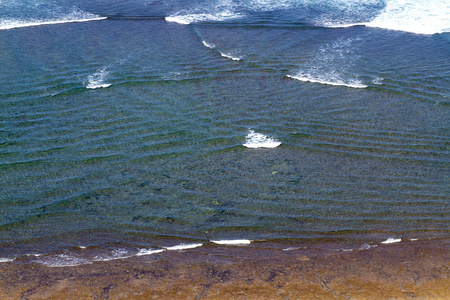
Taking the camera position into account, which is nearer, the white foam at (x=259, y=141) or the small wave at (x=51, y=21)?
the white foam at (x=259, y=141)

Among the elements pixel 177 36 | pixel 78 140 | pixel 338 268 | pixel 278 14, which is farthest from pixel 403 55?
pixel 78 140

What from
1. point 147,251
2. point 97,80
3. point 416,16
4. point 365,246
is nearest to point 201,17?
point 97,80

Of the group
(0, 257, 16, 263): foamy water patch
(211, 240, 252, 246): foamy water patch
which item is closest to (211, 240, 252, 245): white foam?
(211, 240, 252, 246): foamy water patch

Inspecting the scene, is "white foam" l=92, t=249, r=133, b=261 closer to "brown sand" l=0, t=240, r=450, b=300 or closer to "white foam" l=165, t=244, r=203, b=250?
"brown sand" l=0, t=240, r=450, b=300

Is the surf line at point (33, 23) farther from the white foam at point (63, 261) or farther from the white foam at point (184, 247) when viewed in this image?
the white foam at point (184, 247)

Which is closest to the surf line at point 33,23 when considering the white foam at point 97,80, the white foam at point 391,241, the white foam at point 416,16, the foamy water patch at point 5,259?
the white foam at point 97,80

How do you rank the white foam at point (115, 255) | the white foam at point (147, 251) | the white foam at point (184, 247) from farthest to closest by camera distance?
the white foam at point (184, 247) < the white foam at point (147, 251) < the white foam at point (115, 255)

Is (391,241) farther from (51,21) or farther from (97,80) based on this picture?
(51,21)

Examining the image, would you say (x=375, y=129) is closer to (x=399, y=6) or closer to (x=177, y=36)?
(x=177, y=36)
